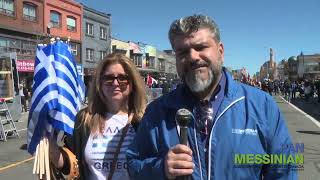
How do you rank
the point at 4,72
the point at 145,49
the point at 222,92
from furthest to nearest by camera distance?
the point at 145,49 < the point at 4,72 < the point at 222,92

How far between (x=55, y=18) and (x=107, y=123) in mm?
41988

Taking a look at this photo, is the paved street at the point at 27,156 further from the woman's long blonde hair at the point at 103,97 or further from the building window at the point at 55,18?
the building window at the point at 55,18

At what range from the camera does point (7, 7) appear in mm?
36094

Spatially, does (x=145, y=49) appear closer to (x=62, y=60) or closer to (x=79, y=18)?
(x=79, y=18)

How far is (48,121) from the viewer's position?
131 inches

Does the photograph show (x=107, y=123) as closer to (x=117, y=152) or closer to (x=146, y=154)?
(x=117, y=152)

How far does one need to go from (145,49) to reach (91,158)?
238 ft

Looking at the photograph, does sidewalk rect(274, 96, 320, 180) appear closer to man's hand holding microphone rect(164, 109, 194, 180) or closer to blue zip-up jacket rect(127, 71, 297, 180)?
blue zip-up jacket rect(127, 71, 297, 180)

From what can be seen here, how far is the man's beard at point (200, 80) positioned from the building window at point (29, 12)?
1495 inches

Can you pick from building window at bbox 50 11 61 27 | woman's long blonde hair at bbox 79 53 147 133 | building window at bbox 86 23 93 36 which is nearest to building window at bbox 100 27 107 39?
building window at bbox 86 23 93 36

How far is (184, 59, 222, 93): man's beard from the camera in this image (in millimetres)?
2504

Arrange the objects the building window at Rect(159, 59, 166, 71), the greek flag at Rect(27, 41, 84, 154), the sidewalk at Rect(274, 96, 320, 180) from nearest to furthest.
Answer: the greek flag at Rect(27, 41, 84, 154), the sidewalk at Rect(274, 96, 320, 180), the building window at Rect(159, 59, 166, 71)

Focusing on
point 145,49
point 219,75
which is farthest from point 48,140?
point 145,49

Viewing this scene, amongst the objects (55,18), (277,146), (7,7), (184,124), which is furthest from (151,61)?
(184,124)
